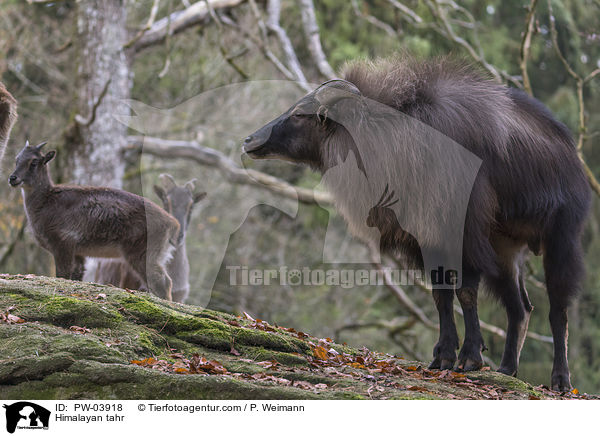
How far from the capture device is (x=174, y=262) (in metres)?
9.26

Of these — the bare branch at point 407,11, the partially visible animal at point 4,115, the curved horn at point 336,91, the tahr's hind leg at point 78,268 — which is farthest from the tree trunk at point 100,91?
the curved horn at point 336,91

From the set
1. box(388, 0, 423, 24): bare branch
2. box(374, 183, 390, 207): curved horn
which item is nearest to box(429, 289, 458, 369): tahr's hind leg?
box(374, 183, 390, 207): curved horn

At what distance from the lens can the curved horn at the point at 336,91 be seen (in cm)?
653

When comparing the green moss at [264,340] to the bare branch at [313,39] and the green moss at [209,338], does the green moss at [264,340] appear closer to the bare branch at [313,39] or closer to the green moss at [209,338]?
the green moss at [209,338]

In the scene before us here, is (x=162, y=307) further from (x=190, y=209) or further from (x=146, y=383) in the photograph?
(x=190, y=209)

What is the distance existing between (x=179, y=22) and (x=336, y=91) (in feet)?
29.4

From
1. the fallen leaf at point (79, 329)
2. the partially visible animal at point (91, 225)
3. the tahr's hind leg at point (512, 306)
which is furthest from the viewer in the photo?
the partially visible animal at point (91, 225)

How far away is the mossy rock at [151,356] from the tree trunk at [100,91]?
6.22 metres

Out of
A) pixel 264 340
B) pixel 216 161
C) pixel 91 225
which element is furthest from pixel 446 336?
pixel 216 161

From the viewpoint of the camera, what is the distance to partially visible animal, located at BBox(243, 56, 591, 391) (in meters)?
6.29

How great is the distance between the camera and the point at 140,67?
63.7ft

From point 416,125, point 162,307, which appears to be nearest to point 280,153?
point 416,125

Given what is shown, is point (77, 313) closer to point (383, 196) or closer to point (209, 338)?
point (209, 338)
